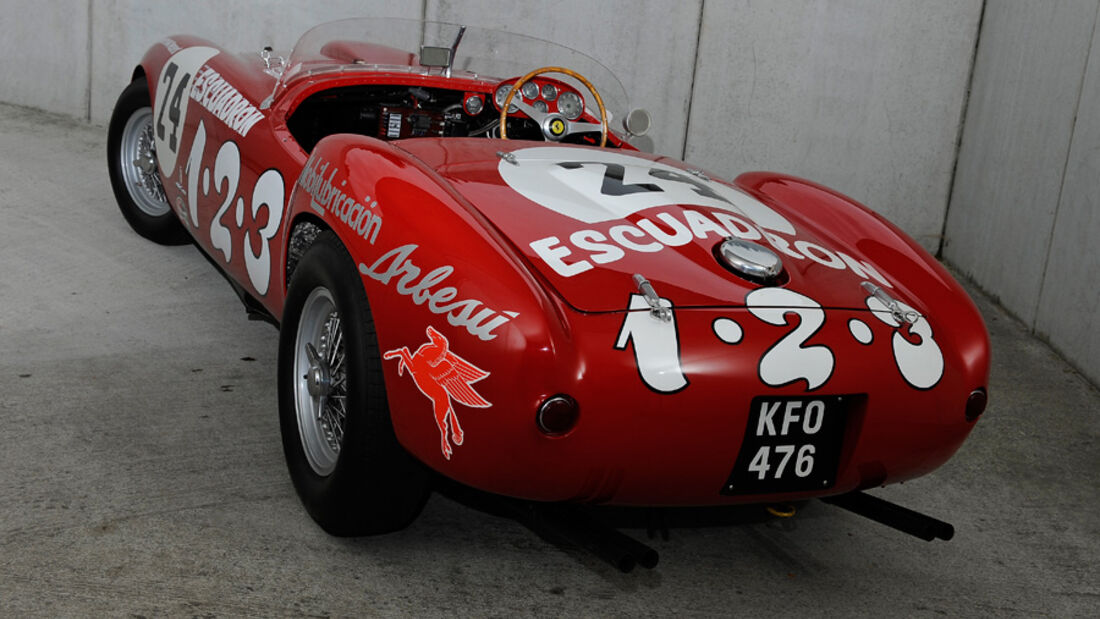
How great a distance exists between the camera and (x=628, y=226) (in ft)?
9.50

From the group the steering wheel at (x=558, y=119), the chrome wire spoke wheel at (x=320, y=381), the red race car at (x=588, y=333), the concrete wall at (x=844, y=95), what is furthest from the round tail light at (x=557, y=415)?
the concrete wall at (x=844, y=95)

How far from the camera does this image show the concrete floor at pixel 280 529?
2717 millimetres

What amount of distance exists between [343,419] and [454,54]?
1.78 meters

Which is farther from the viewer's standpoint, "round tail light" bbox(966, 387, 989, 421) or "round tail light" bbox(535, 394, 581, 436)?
"round tail light" bbox(966, 387, 989, 421)

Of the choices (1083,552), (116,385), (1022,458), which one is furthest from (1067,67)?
(116,385)

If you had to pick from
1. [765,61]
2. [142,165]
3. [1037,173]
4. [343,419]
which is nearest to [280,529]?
[343,419]

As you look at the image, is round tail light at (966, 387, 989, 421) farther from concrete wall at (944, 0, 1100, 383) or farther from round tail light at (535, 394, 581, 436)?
concrete wall at (944, 0, 1100, 383)

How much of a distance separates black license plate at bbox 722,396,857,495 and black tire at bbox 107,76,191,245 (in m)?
3.29

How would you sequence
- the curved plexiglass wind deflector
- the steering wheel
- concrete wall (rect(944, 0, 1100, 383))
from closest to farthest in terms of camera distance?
the steering wheel → the curved plexiglass wind deflector → concrete wall (rect(944, 0, 1100, 383))

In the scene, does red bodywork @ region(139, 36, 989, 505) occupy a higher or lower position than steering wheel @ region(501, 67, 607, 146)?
lower

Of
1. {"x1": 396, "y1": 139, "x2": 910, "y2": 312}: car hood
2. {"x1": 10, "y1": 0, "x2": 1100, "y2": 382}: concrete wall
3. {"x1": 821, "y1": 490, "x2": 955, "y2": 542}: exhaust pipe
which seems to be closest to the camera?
{"x1": 396, "y1": 139, "x2": 910, "y2": 312}: car hood

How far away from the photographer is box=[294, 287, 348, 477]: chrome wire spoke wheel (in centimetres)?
303

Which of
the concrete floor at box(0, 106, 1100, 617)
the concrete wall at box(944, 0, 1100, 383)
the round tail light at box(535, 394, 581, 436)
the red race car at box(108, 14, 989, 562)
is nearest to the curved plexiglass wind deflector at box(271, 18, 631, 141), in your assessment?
the red race car at box(108, 14, 989, 562)

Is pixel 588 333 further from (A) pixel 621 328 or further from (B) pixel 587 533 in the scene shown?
(B) pixel 587 533
